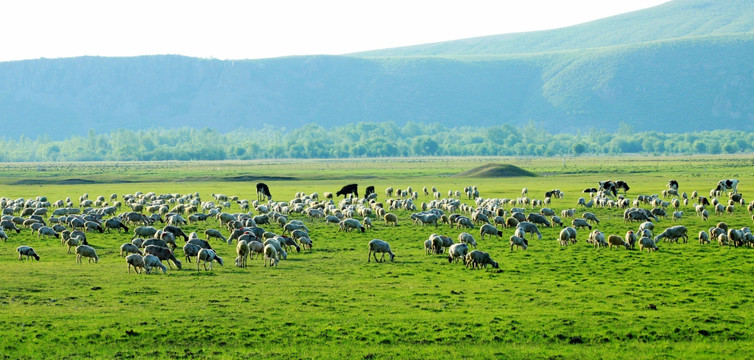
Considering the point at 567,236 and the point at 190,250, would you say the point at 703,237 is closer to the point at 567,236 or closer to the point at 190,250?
the point at 567,236

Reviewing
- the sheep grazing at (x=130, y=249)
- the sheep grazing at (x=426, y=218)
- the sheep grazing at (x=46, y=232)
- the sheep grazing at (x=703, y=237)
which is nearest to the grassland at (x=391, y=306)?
the sheep grazing at (x=703, y=237)

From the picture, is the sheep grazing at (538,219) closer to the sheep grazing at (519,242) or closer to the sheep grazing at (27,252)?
the sheep grazing at (519,242)

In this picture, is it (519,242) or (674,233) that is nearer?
(519,242)

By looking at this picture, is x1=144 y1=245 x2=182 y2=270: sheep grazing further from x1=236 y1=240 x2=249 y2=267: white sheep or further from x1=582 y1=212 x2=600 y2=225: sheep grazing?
x1=582 y1=212 x2=600 y2=225: sheep grazing

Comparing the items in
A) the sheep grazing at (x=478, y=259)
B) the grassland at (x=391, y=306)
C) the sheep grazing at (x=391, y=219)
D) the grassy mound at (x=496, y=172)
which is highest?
the grassy mound at (x=496, y=172)

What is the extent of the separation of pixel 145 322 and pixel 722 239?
20.7m

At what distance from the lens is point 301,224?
114ft

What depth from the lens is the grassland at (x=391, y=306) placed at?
16797mm

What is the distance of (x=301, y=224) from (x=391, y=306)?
588 inches

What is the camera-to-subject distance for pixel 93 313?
19.2 meters

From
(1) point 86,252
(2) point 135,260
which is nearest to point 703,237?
(2) point 135,260

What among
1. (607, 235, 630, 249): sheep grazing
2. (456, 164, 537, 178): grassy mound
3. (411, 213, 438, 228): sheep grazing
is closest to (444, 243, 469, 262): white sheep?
(607, 235, 630, 249): sheep grazing

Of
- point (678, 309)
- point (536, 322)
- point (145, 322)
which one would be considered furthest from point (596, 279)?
point (145, 322)

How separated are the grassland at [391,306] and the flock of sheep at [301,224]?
2.04ft
